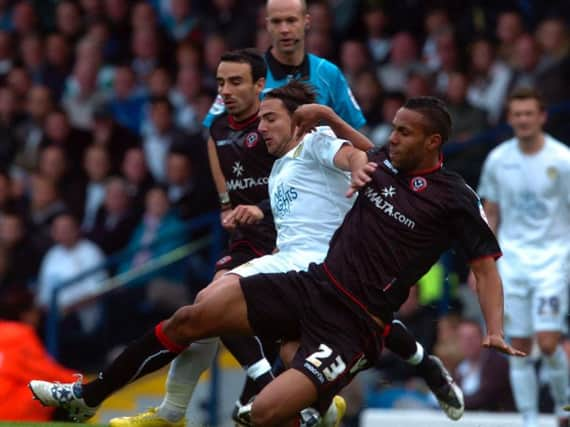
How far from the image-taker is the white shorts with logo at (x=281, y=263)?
769 centimetres

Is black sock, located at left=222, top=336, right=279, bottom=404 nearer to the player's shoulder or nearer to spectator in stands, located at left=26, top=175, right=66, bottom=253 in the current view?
the player's shoulder

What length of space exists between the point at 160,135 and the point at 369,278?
7.23m

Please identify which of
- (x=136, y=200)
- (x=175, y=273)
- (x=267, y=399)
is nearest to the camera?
(x=267, y=399)

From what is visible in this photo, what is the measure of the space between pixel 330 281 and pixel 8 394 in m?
2.78

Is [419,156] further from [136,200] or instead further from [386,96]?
[136,200]

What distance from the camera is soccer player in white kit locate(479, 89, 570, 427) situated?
10258mm

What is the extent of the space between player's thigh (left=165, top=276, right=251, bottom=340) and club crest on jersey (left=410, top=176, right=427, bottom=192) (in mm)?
1048

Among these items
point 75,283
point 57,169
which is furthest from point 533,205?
point 57,169

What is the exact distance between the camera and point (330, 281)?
7.50 meters

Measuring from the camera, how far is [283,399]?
23.6 ft

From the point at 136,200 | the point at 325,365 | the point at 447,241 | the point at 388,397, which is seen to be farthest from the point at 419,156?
the point at 136,200

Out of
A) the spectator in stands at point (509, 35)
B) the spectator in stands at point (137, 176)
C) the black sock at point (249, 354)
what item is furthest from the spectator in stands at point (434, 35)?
the black sock at point (249, 354)

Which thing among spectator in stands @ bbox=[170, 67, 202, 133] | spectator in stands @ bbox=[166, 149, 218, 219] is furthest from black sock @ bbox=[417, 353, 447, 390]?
spectator in stands @ bbox=[170, 67, 202, 133]

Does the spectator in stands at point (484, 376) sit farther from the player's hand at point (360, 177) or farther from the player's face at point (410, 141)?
the player's hand at point (360, 177)
